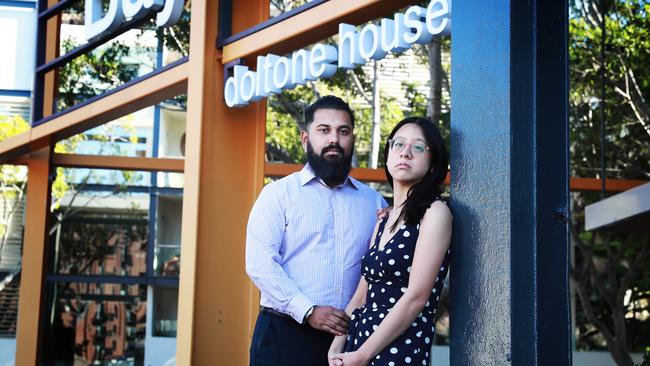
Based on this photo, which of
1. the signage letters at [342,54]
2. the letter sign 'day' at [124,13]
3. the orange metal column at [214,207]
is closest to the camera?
the signage letters at [342,54]

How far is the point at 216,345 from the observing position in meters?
6.22

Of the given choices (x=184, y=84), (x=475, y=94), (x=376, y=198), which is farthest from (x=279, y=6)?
(x=475, y=94)

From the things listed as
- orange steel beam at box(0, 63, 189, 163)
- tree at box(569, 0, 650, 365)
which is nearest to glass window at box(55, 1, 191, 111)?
orange steel beam at box(0, 63, 189, 163)

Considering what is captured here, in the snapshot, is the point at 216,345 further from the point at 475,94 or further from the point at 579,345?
the point at 579,345

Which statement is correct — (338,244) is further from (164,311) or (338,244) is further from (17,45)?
(164,311)

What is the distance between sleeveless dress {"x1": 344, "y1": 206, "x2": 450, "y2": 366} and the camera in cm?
319

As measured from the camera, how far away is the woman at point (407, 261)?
307 cm

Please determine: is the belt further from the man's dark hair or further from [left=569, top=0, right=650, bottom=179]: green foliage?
[left=569, top=0, right=650, bottom=179]: green foliage

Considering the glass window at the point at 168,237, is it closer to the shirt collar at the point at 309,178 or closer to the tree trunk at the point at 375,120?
the tree trunk at the point at 375,120

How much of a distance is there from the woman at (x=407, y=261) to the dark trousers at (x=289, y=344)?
637 millimetres

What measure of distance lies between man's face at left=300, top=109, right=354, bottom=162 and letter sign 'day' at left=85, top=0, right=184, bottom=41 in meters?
2.88

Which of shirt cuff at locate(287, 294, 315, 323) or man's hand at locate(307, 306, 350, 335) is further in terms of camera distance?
shirt cuff at locate(287, 294, 315, 323)

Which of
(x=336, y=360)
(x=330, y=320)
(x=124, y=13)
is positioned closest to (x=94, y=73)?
(x=124, y=13)

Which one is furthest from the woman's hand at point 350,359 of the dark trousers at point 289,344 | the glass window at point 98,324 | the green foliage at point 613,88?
the glass window at point 98,324
